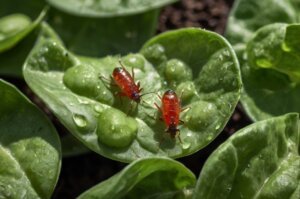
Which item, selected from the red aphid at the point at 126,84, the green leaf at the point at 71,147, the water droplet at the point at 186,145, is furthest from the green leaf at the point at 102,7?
the water droplet at the point at 186,145

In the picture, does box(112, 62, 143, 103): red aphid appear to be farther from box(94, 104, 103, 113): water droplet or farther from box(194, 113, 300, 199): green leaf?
box(194, 113, 300, 199): green leaf

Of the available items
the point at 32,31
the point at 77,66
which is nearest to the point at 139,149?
the point at 77,66

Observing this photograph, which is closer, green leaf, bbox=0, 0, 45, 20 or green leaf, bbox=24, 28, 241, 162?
green leaf, bbox=24, 28, 241, 162

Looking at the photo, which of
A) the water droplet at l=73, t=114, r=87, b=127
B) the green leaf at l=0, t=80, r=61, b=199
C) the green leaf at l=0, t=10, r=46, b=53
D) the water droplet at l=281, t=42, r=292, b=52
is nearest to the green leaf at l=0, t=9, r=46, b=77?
the green leaf at l=0, t=10, r=46, b=53

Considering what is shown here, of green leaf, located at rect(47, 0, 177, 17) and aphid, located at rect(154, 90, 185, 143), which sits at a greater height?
green leaf, located at rect(47, 0, 177, 17)

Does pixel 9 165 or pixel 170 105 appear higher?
pixel 170 105

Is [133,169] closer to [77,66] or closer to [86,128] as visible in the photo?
[86,128]
